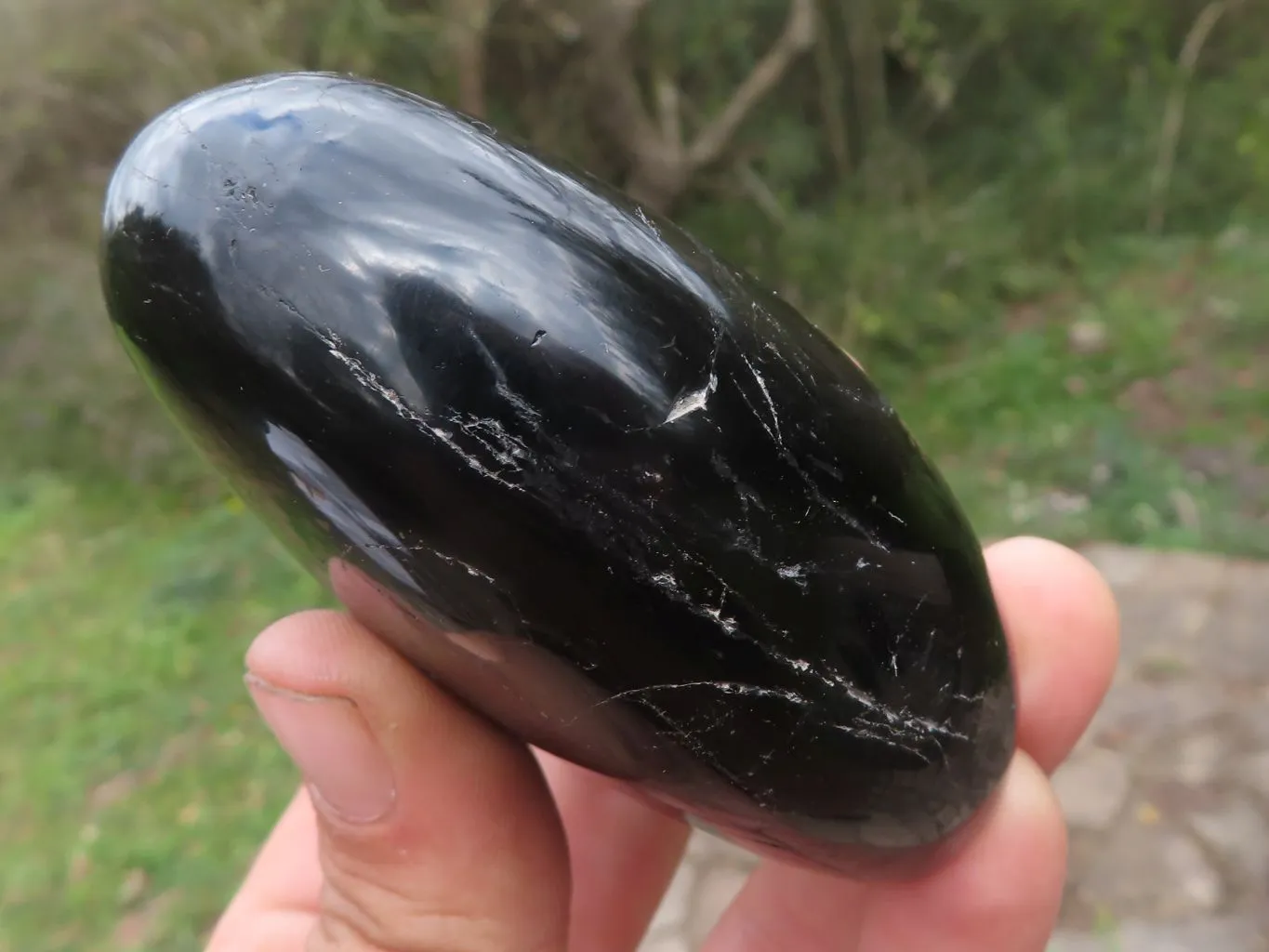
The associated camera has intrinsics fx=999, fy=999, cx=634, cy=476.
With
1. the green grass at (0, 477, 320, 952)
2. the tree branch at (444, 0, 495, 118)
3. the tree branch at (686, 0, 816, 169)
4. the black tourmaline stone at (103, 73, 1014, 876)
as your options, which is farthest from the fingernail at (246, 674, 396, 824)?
the tree branch at (686, 0, 816, 169)

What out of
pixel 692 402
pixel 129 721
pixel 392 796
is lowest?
pixel 129 721

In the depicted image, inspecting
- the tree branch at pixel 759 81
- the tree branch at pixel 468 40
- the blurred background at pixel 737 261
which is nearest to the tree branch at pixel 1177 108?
the blurred background at pixel 737 261

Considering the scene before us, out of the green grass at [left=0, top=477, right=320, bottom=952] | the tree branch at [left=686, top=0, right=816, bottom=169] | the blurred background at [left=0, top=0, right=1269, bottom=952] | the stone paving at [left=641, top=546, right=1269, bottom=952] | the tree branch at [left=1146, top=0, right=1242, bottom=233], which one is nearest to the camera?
the stone paving at [left=641, top=546, right=1269, bottom=952]

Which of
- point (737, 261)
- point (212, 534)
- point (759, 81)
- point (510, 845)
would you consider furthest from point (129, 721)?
point (759, 81)

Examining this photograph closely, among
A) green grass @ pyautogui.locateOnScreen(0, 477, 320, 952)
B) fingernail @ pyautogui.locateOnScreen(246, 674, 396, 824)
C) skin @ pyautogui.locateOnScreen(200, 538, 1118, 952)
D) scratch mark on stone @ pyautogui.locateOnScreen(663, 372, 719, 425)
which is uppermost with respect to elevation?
scratch mark on stone @ pyautogui.locateOnScreen(663, 372, 719, 425)

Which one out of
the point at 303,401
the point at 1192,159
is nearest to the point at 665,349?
the point at 303,401

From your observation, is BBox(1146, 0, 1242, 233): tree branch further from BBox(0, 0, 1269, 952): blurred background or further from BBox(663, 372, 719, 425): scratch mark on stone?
BBox(663, 372, 719, 425): scratch mark on stone

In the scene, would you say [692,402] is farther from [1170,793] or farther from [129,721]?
[129,721]

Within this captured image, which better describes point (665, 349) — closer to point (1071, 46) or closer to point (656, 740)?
point (656, 740)
